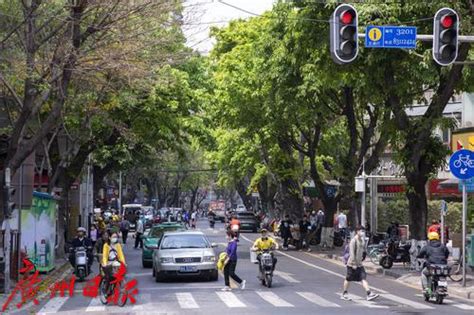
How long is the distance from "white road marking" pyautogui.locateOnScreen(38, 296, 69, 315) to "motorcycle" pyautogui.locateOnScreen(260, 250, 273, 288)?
5335 mm

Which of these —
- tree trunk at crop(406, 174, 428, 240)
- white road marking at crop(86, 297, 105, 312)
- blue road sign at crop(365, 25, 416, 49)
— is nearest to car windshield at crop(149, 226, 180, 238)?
tree trunk at crop(406, 174, 428, 240)

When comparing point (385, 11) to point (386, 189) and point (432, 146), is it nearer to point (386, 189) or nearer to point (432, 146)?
point (432, 146)

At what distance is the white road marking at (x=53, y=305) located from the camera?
1696 centimetres

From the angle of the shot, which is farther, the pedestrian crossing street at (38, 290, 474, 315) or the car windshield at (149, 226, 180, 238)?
the car windshield at (149, 226, 180, 238)

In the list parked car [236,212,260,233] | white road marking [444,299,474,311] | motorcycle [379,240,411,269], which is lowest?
parked car [236,212,260,233]

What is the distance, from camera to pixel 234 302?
1784 cm

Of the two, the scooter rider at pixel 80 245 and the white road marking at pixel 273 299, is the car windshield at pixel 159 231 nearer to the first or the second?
the scooter rider at pixel 80 245

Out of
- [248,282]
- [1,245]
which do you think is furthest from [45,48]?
[248,282]

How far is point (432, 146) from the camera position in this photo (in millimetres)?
25297

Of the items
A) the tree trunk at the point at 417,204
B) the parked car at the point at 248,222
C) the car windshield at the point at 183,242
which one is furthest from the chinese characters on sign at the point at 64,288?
the parked car at the point at 248,222

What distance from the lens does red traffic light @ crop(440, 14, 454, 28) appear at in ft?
49.7

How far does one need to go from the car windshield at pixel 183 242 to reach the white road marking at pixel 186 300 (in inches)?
157

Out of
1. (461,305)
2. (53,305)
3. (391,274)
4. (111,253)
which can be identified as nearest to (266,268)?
(111,253)

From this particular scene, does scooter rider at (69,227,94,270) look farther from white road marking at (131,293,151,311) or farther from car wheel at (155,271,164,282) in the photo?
white road marking at (131,293,151,311)
